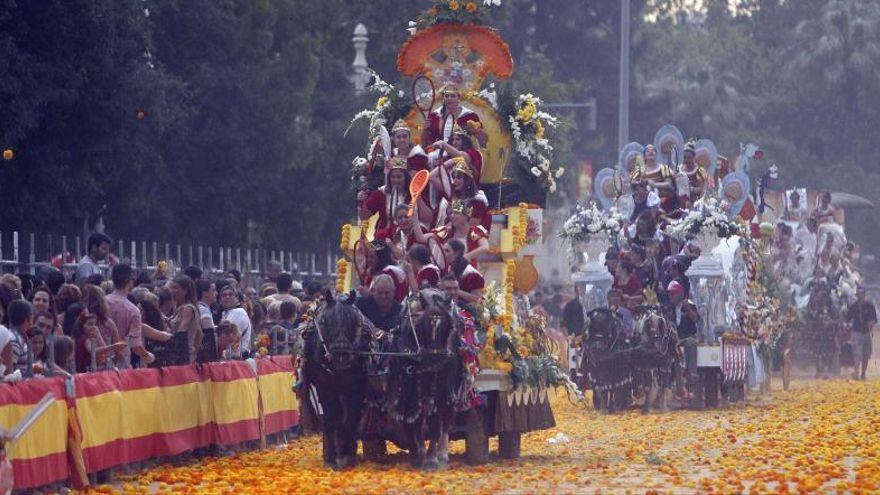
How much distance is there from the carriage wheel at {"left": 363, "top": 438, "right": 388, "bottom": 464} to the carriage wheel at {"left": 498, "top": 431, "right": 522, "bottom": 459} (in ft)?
4.06

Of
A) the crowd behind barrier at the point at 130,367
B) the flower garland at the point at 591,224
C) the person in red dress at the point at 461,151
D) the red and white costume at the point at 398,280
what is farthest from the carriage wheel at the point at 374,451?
the flower garland at the point at 591,224

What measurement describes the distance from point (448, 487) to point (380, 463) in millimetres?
2481

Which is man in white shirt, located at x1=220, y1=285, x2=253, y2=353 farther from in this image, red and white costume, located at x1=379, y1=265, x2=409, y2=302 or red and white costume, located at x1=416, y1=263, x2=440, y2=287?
red and white costume, located at x1=416, y1=263, x2=440, y2=287

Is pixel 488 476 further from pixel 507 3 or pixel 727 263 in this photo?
pixel 507 3

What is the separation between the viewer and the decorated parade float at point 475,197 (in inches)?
766

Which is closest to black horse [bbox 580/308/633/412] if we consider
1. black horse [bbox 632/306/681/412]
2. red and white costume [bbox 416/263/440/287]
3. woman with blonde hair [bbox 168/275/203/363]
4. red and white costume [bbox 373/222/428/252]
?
black horse [bbox 632/306/681/412]

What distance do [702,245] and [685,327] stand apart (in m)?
1.89

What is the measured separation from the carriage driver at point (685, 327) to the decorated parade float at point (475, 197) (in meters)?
7.01

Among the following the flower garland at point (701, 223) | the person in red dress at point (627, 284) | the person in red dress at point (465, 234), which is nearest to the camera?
the person in red dress at point (465, 234)

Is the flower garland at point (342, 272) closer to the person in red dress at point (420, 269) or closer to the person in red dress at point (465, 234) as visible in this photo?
the person in red dress at point (465, 234)

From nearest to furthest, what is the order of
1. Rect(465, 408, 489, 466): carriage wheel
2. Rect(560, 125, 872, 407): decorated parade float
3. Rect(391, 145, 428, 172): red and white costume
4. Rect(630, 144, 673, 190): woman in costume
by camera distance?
1. Rect(465, 408, 489, 466): carriage wheel
2. Rect(391, 145, 428, 172): red and white costume
3. Rect(560, 125, 872, 407): decorated parade float
4. Rect(630, 144, 673, 190): woman in costume

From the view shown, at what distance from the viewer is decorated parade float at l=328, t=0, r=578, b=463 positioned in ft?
63.9

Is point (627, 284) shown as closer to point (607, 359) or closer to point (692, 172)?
point (607, 359)

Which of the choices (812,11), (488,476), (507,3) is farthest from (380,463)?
(812,11)
